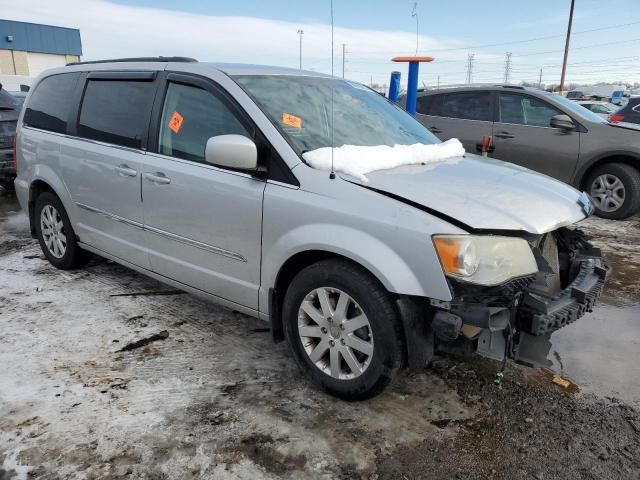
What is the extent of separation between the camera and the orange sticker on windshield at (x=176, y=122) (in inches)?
131

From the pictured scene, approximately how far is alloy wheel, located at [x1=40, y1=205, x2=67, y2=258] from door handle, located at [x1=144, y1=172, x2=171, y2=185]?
61.5 inches

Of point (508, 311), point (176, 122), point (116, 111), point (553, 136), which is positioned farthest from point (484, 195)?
point (553, 136)

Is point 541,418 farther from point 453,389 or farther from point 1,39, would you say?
point 1,39

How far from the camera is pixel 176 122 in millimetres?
3352

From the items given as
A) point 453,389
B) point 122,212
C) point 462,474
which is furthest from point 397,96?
point 462,474

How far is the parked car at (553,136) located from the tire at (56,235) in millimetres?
5278

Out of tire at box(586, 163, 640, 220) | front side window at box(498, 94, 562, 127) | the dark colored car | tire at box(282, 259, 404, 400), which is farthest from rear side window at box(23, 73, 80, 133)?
the dark colored car

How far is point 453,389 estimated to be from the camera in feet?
9.51

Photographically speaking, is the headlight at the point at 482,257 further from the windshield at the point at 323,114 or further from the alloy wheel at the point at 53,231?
the alloy wheel at the point at 53,231

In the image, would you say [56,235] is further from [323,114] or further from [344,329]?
[344,329]

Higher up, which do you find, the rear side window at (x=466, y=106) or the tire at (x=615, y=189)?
the rear side window at (x=466, y=106)

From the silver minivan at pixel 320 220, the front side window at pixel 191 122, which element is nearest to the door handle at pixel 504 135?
the silver minivan at pixel 320 220

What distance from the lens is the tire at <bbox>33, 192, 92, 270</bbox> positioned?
4.44 m

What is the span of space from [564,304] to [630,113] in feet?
26.0
